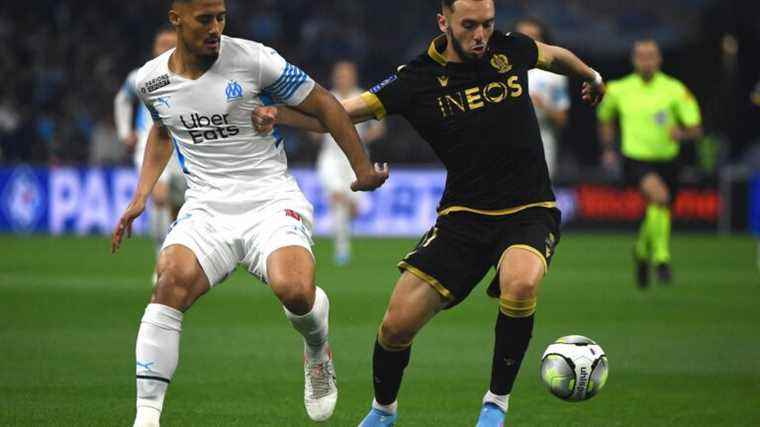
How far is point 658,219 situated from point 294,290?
9.31 metres

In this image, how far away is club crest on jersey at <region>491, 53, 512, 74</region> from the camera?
694 cm

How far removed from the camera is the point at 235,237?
22.5 ft

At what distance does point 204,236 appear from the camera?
267 inches

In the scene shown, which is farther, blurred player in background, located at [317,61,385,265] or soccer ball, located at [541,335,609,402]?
blurred player in background, located at [317,61,385,265]

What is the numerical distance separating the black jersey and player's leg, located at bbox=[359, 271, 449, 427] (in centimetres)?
47

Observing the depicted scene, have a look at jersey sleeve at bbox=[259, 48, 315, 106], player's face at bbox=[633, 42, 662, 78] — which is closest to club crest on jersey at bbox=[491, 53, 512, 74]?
jersey sleeve at bbox=[259, 48, 315, 106]

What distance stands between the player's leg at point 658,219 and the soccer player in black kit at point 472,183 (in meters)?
8.46

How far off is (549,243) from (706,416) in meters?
1.51

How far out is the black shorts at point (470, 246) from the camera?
267 inches

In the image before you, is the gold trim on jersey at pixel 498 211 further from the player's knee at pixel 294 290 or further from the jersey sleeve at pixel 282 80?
the jersey sleeve at pixel 282 80

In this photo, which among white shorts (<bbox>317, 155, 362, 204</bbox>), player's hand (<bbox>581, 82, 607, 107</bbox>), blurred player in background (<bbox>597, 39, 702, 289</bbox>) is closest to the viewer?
player's hand (<bbox>581, 82, 607, 107</bbox>)

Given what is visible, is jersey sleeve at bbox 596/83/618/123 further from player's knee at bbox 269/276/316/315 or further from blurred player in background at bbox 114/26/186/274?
player's knee at bbox 269/276/316/315

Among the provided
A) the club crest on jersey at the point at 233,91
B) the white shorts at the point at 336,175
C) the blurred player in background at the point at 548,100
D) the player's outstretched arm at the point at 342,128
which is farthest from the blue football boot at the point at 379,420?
the white shorts at the point at 336,175

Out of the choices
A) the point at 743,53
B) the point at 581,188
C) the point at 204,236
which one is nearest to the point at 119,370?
the point at 204,236
